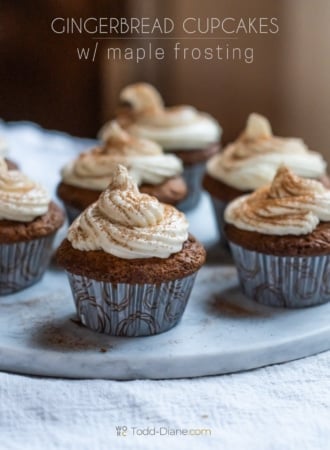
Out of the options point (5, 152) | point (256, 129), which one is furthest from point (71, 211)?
point (256, 129)

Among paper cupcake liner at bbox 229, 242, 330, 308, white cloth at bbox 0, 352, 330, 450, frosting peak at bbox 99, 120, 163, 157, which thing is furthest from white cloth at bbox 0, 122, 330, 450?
frosting peak at bbox 99, 120, 163, 157

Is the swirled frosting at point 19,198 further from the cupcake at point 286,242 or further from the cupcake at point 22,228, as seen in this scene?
the cupcake at point 286,242

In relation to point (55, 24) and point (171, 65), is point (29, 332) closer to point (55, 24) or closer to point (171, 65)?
point (55, 24)

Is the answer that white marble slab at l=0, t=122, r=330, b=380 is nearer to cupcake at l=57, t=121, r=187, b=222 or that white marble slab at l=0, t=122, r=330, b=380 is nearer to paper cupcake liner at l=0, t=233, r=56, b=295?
paper cupcake liner at l=0, t=233, r=56, b=295

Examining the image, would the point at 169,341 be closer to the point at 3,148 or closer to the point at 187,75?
the point at 3,148

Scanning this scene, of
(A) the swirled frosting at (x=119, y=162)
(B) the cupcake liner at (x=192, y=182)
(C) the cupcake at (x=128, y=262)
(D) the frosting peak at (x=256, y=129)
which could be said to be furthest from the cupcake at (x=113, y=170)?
(C) the cupcake at (x=128, y=262)
